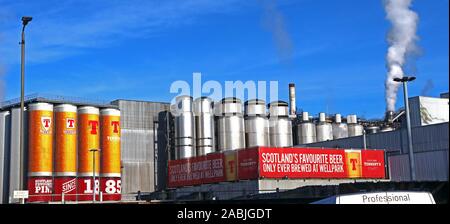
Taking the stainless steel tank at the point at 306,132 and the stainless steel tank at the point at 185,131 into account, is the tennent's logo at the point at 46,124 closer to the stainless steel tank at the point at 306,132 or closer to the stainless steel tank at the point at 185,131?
the stainless steel tank at the point at 185,131

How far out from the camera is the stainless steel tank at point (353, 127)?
8150cm

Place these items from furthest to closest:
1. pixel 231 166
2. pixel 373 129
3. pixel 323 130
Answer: pixel 323 130 < pixel 373 129 < pixel 231 166

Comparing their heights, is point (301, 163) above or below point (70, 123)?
below

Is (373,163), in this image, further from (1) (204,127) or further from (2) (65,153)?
(2) (65,153)

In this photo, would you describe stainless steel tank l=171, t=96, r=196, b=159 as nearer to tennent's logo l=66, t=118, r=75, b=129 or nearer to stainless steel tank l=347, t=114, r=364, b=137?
tennent's logo l=66, t=118, r=75, b=129

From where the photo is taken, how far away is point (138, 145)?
7150 cm

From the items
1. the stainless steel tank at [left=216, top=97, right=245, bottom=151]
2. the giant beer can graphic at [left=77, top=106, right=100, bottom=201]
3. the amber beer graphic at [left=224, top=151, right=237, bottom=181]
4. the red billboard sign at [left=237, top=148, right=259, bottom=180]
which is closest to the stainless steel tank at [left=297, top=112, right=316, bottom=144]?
the stainless steel tank at [left=216, top=97, right=245, bottom=151]

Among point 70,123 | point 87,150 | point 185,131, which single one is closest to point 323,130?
point 185,131

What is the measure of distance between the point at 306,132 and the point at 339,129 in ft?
22.1

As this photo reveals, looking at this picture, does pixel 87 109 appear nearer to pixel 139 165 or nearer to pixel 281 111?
pixel 139 165

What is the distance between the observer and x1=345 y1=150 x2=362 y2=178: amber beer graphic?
60781mm

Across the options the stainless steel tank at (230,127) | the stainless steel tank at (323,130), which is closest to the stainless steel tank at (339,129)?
the stainless steel tank at (323,130)
